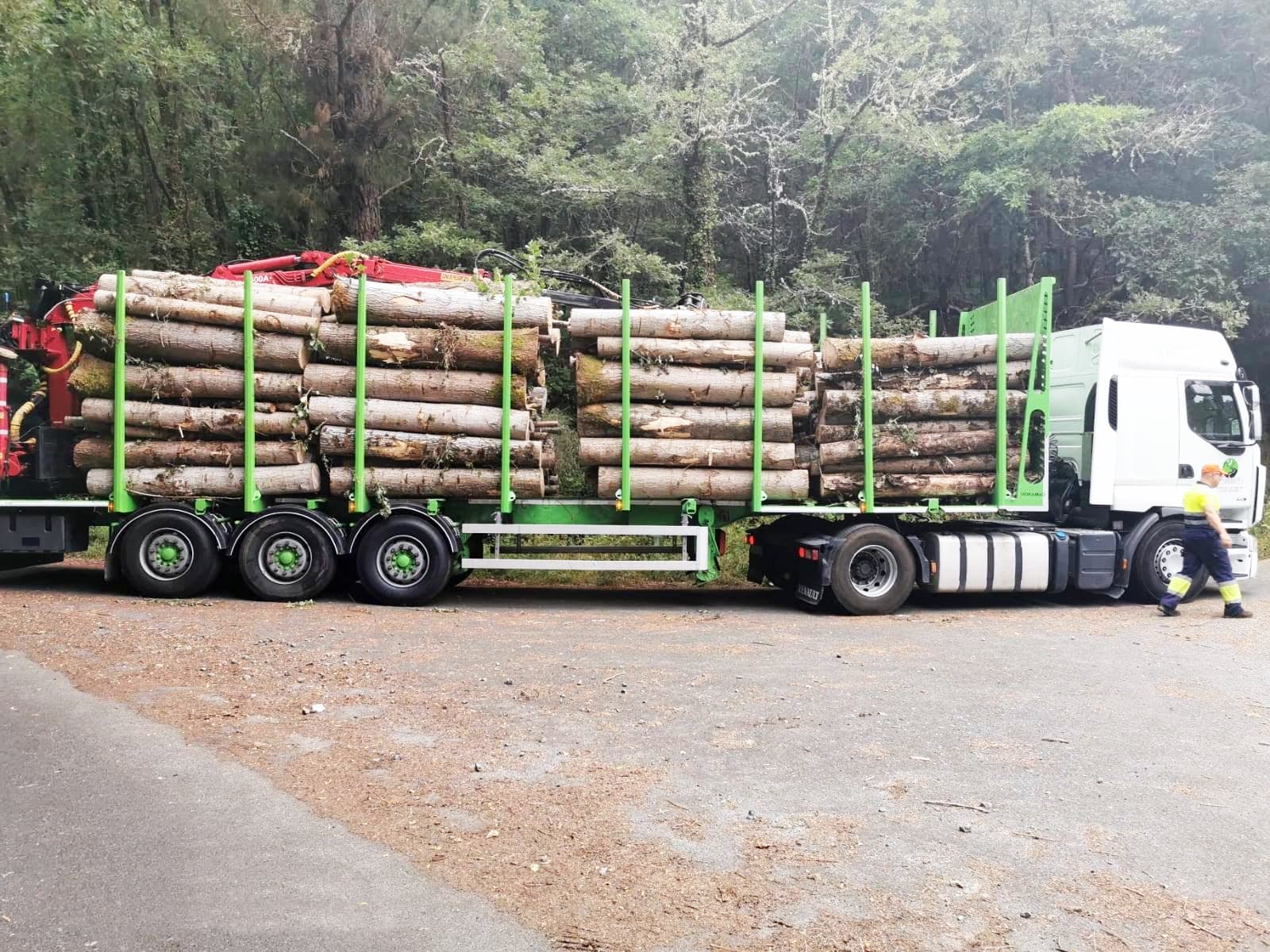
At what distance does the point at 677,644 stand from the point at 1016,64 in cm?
1812

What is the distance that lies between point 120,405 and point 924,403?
8854 mm

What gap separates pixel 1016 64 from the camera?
20.8 m

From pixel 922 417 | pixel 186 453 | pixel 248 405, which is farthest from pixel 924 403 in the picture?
pixel 186 453

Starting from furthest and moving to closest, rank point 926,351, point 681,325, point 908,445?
point 926,351
point 908,445
point 681,325

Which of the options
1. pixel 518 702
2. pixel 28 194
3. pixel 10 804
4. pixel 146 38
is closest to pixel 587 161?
pixel 146 38

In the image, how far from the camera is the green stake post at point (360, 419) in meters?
10.3

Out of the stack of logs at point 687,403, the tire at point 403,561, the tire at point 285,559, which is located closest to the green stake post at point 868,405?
the stack of logs at point 687,403

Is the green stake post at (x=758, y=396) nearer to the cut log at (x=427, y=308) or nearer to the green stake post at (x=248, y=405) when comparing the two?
the cut log at (x=427, y=308)

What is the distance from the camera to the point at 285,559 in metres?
10.4

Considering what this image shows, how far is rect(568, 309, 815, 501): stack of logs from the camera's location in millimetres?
10445

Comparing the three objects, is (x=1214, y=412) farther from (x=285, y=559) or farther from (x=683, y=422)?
(x=285, y=559)

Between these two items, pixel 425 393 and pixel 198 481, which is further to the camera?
pixel 425 393

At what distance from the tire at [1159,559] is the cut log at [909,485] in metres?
2.12

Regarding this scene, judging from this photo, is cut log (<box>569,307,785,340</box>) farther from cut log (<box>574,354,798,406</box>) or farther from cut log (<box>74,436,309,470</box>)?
cut log (<box>74,436,309,470</box>)
